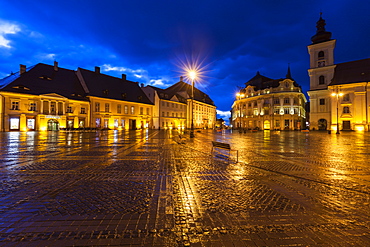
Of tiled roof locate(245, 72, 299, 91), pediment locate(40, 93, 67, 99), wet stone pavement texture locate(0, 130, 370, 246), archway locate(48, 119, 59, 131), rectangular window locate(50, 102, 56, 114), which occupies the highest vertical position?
tiled roof locate(245, 72, 299, 91)

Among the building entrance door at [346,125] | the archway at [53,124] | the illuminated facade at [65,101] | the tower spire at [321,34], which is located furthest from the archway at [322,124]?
the archway at [53,124]

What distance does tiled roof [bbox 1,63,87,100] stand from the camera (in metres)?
34.8

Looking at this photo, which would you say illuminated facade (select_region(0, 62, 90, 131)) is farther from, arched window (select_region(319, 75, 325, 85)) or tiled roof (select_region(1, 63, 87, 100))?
arched window (select_region(319, 75, 325, 85))

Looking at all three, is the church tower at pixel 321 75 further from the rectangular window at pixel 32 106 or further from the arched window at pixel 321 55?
the rectangular window at pixel 32 106

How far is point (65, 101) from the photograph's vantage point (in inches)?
1544

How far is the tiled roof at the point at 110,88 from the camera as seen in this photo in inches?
1786

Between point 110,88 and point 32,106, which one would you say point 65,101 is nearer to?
point 32,106

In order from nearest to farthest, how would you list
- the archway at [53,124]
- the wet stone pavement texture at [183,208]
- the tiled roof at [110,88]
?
the wet stone pavement texture at [183,208] → the archway at [53,124] → the tiled roof at [110,88]

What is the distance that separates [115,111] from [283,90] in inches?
2010

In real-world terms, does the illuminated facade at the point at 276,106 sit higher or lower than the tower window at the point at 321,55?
lower

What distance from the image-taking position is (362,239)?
2895 mm

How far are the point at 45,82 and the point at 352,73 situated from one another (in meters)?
70.1

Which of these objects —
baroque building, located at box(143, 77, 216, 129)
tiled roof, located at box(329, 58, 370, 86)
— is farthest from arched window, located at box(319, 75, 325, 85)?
baroque building, located at box(143, 77, 216, 129)

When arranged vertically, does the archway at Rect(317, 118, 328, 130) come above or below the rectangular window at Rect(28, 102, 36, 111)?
below
